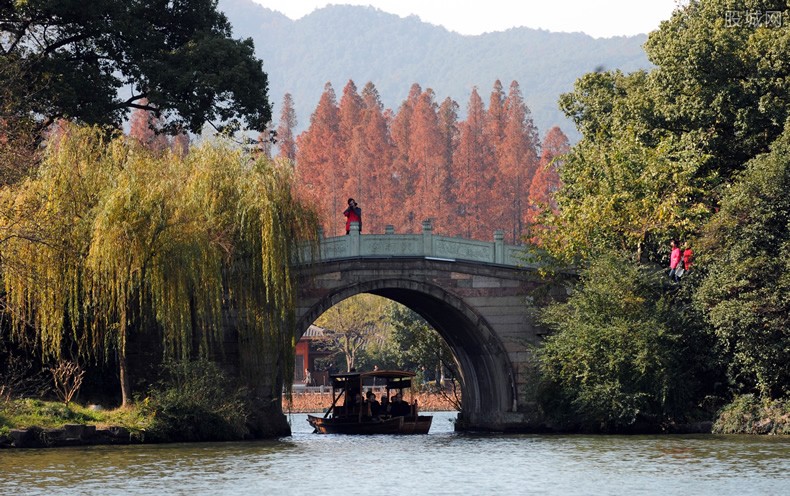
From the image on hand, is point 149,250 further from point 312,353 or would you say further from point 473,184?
point 473,184

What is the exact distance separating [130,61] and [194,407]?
8.89 meters

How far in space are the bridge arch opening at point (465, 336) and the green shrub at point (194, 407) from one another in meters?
3.50

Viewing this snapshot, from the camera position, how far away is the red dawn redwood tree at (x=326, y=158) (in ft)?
281

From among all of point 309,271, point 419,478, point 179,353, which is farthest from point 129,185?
point 419,478

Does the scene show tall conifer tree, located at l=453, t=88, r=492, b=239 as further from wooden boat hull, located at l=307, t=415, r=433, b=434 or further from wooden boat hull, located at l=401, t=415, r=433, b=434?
wooden boat hull, located at l=307, t=415, r=433, b=434

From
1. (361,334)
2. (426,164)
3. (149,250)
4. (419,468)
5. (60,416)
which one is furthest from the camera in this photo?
(426,164)

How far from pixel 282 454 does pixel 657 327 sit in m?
8.81

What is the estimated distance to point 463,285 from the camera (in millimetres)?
32188

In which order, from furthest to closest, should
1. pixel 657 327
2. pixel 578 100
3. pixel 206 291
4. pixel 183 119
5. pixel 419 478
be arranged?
pixel 578 100
pixel 183 119
pixel 657 327
pixel 206 291
pixel 419 478

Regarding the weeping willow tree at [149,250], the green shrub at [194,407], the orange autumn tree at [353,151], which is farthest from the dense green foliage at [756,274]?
the orange autumn tree at [353,151]

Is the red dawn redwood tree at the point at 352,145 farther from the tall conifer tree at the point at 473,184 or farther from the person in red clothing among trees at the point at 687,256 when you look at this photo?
the person in red clothing among trees at the point at 687,256

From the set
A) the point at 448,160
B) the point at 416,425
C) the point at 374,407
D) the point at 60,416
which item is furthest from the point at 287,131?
the point at 60,416

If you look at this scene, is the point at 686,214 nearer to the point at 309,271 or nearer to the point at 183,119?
the point at 309,271

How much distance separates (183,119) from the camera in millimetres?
31469
